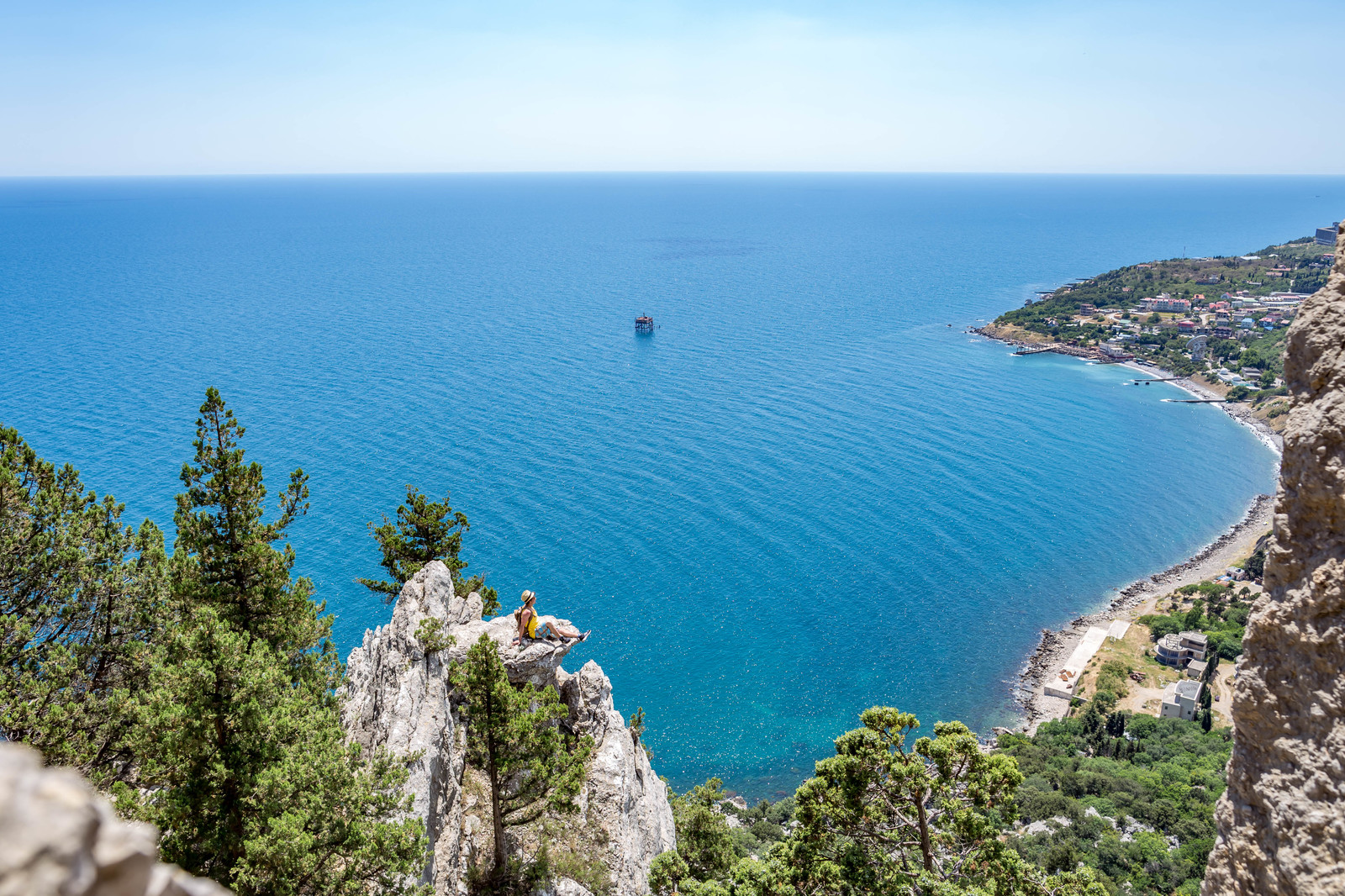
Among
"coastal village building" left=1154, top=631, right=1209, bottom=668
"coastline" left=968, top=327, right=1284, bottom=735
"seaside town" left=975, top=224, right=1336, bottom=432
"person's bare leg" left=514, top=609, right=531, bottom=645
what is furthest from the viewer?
"seaside town" left=975, top=224, right=1336, bottom=432

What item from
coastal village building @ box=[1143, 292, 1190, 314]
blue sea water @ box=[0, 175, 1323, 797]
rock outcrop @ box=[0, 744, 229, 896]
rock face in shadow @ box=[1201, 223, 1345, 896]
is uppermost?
rock outcrop @ box=[0, 744, 229, 896]

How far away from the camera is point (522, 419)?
105 m

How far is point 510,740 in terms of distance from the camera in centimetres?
2242

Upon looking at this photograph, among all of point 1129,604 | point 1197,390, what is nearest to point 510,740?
point 1129,604

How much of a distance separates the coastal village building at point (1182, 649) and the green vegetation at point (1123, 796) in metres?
7.15

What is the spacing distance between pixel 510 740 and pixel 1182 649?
70177 mm

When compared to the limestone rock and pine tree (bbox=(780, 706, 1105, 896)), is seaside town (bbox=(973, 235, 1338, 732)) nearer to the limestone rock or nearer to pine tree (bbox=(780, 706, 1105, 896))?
pine tree (bbox=(780, 706, 1105, 896))

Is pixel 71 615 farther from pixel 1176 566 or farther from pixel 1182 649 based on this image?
pixel 1176 566

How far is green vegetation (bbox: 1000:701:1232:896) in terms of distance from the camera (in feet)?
147

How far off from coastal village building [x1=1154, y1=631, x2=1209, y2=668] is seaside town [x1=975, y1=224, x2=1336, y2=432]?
7253 centimetres

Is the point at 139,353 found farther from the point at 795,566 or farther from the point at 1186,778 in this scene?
the point at 1186,778

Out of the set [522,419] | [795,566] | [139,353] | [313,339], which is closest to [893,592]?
[795,566]

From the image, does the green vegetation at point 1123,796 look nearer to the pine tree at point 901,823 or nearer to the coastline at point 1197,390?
the pine tree at point 901,823

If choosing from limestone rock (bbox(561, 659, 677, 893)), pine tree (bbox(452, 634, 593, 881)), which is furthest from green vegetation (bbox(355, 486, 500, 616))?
pine tree (bbox(452, 634, 593, 881))
